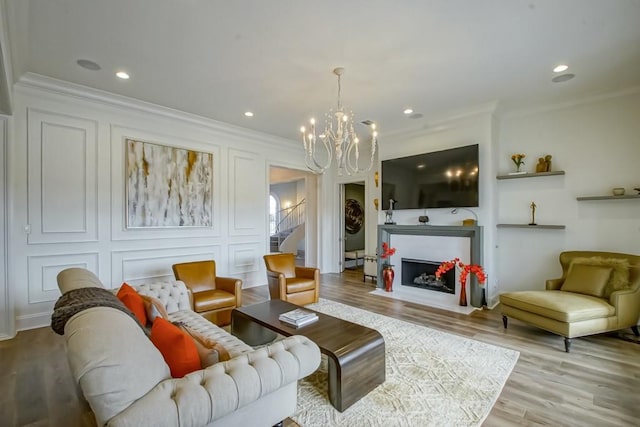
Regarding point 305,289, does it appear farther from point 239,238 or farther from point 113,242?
point 113,242

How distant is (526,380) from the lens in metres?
2.44

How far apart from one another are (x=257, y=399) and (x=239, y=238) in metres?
4.37

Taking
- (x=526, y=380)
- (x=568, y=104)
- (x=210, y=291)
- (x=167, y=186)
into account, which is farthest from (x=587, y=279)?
(x=167, y=186)

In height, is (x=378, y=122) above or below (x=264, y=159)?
above

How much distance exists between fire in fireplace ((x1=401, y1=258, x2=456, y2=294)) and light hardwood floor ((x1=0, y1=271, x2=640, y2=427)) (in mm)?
1101

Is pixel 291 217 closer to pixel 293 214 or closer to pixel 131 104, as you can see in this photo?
pixel 293 214

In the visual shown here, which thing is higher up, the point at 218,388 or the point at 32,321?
the point at 218,388

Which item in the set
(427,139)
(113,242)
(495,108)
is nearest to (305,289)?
(113,242)

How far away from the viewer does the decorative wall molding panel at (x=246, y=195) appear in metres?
5.50

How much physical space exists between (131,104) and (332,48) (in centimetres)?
314

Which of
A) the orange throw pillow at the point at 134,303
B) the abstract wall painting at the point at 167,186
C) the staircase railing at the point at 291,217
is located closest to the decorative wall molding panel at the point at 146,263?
the abstract wall painting at the point at 167,186

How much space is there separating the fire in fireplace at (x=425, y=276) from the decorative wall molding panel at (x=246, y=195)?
2909 mm

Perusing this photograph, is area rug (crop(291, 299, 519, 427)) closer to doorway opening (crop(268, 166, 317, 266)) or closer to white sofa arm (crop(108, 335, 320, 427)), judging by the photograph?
white sofa arm (crop(108, 335, 320, 427))

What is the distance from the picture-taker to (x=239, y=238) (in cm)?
559
